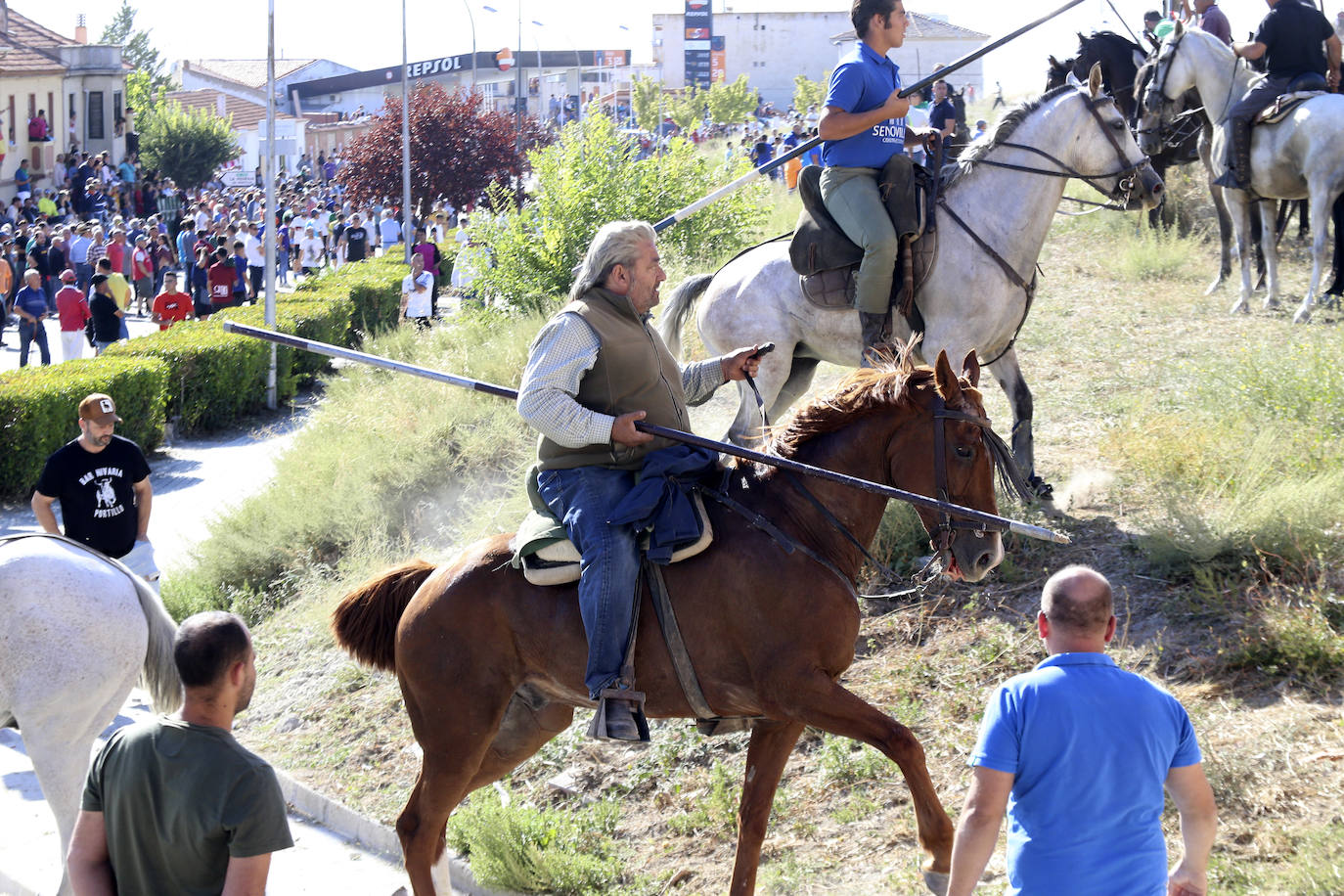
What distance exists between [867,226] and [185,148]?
57.5m

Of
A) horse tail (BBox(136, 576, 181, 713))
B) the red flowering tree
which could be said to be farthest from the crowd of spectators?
horse tail (BBox(136, 576, 181, 713))

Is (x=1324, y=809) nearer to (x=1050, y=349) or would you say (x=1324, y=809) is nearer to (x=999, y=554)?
(x=999, y=554)

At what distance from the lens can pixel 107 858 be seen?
3.62 meters

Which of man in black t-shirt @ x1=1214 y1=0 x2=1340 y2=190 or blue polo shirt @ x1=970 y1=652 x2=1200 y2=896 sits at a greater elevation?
man in black t-shirt @ x1=1214 y1=0 x2=1340 y2=190

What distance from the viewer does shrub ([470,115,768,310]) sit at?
1784 cm

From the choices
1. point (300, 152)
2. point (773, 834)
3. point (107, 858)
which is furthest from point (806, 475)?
point (300, 152)

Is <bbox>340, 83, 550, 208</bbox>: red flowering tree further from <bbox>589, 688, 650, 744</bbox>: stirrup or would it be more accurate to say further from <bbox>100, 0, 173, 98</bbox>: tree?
<bbox>100, 0, 173, 98</bbox>: tree

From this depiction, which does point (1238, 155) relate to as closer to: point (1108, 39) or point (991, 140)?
point (1108, 39)

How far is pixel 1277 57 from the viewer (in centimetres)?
1378

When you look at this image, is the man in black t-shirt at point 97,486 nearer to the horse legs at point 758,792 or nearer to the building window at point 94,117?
the horse legs at point 758,792

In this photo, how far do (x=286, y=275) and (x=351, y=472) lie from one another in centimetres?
2668

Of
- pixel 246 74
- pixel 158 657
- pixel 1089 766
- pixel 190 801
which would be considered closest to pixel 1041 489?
pixel 1089 766

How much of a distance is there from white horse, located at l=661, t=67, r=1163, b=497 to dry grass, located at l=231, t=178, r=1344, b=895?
3.80 feet

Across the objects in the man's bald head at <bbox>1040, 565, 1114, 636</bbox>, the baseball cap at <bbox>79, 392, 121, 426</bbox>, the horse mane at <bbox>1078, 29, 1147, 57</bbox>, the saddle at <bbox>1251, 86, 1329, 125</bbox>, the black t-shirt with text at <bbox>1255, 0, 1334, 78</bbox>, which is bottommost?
the man's bald head at <bbox>1040, 565, 1114, 636</bbox>
